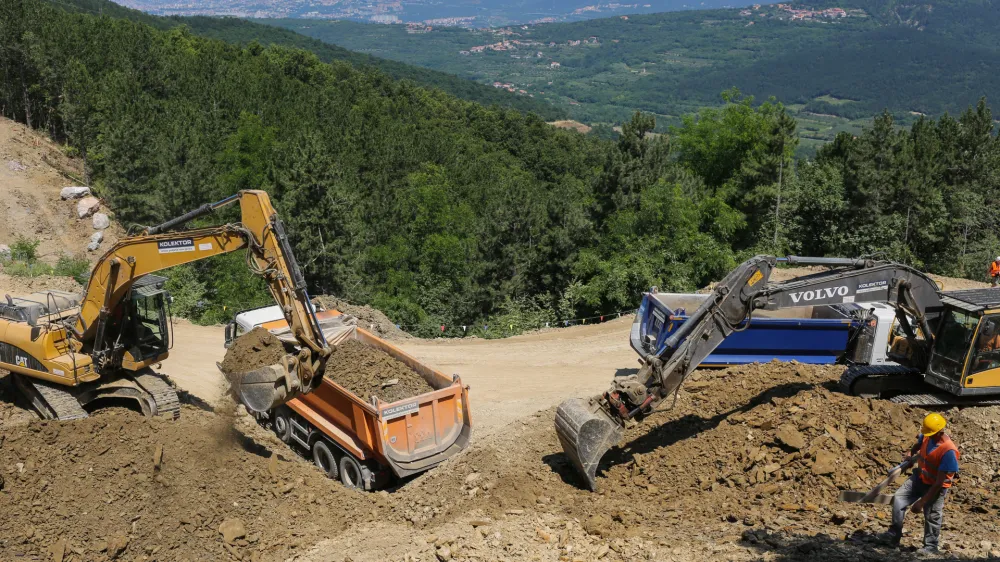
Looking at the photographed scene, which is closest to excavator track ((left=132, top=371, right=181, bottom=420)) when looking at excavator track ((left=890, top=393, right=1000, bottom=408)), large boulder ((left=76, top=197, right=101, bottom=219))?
excavator track ((left=890, top=393, right=1000, bottom=408))

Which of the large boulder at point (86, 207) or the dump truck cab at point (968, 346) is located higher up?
the dump truck cab at point (968, 346)

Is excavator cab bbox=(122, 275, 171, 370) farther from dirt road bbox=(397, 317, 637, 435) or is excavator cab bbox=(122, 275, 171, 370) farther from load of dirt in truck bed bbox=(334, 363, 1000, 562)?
dirt road bbox=(397, 317, 637, 435)

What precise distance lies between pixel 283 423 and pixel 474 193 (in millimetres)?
44224

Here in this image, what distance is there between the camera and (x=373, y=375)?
13922mm

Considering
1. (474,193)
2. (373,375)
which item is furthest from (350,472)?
(474,193)

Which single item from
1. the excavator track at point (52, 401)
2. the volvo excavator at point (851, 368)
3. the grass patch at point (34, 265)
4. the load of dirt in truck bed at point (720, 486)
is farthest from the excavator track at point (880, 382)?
the grass patch at point (34, 265)

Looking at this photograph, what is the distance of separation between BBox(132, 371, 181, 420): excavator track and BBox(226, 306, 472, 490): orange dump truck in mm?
2064

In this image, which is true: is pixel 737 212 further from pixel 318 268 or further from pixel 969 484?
pixel 969 484

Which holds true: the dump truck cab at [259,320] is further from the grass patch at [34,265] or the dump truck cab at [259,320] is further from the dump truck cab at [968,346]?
the grass patch at [34,265]

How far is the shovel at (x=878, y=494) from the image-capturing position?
949 cm

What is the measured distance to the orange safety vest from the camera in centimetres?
888

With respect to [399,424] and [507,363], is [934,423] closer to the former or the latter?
[399,424]

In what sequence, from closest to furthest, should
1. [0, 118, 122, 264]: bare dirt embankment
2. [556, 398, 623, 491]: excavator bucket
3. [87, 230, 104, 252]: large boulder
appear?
[556, 398, 623, 491]: excavator bucket < [0, 118, 122, 264]: bare dirt embankment < [87, 230, 104, 252]: large boulder

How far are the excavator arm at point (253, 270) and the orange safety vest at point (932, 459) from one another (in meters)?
8.15
